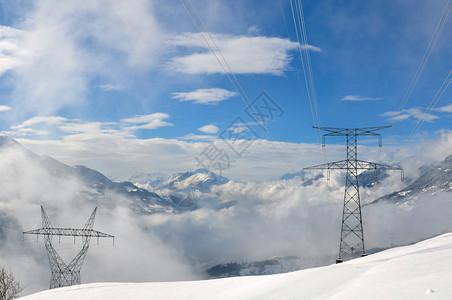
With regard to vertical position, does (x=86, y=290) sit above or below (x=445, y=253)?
below

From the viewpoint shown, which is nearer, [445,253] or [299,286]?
[299,286]

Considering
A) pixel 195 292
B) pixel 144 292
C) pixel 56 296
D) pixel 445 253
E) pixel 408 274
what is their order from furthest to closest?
pixel 56 296 → pixel 144 292 → pixel 195 292 → pixel 445 253 → pixel 408 274

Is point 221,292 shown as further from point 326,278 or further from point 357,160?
point 357,160

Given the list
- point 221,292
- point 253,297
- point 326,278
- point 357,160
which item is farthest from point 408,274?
point 357,160

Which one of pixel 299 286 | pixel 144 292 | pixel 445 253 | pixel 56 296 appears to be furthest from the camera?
pixel 56 296

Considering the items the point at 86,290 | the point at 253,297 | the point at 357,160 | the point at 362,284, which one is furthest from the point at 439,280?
the point at 357,160

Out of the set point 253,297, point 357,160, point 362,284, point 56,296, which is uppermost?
point 357,160
